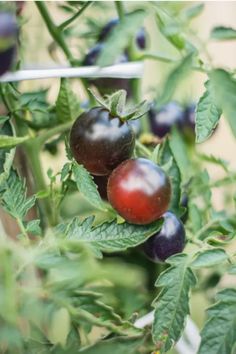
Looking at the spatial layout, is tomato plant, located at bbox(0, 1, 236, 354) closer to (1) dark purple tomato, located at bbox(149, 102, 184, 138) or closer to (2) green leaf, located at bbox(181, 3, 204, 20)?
(2) green leaf, located at bbox(181, 3, 204, 20)

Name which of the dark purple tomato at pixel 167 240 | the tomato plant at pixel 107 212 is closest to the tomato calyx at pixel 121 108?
the tomato plant at pixel 107 212

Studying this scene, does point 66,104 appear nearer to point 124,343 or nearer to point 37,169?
point 37,169

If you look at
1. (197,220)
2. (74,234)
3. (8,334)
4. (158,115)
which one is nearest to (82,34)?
(158,115)

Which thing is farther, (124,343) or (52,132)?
(52,132)

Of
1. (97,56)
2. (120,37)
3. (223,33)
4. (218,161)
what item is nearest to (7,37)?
(120,37)

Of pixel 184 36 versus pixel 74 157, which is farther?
pixel 184 36

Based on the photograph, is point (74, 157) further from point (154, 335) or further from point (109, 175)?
point (154, 335)

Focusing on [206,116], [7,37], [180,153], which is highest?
[7,37]
